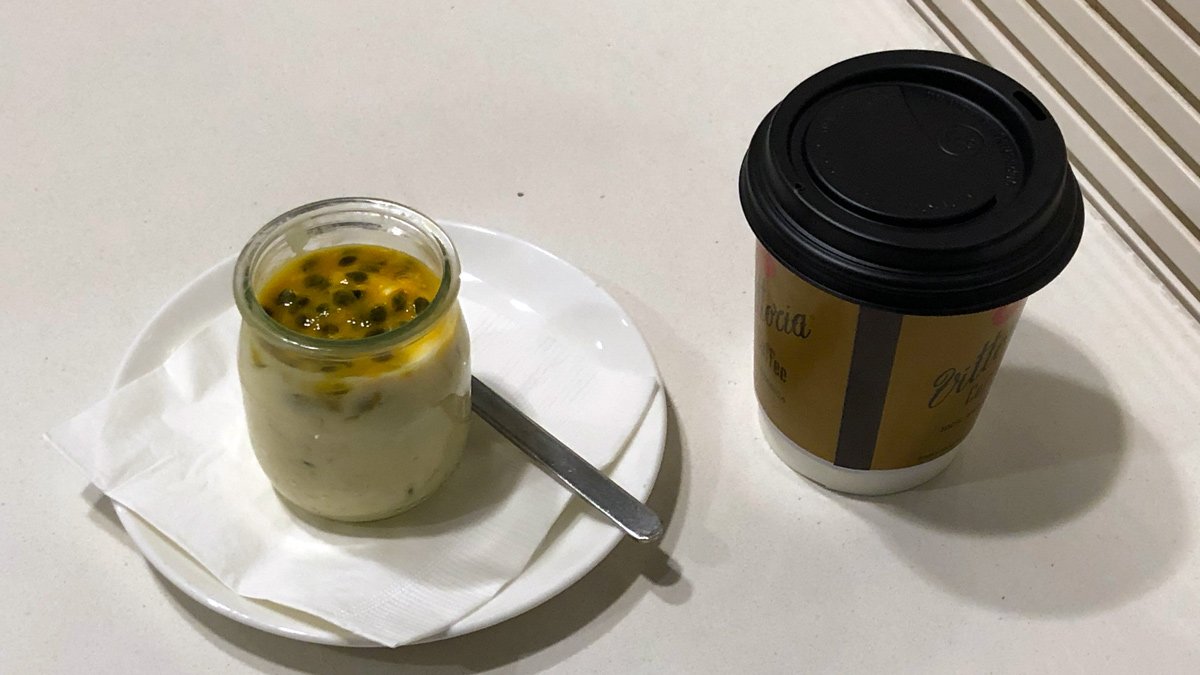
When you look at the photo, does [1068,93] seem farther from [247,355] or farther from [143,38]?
[143,38]

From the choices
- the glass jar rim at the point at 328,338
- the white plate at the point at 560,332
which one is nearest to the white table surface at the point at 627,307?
the white plate at the point at 560,332

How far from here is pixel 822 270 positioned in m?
0.52

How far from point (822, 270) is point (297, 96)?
1.78 ft

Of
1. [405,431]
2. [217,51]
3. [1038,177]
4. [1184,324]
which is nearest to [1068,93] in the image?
[1184,324]

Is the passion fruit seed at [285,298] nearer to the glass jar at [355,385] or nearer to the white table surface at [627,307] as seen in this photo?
the glass jar at [355,385]

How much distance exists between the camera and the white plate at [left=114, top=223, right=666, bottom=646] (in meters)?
0.55

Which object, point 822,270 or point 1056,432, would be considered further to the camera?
point 1056,432

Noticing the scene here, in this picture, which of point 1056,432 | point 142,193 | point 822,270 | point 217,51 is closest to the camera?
point 822,270

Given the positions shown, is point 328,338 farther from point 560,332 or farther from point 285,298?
point 560,332

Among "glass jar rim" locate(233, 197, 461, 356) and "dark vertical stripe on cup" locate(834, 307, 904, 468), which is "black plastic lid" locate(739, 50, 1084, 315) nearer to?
"dark vertical stripe on cup" locate(834, 307, 904, 468)

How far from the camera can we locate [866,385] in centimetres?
59

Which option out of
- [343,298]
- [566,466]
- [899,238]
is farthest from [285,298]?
[899,238]

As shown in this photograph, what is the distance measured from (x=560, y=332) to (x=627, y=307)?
0.08m

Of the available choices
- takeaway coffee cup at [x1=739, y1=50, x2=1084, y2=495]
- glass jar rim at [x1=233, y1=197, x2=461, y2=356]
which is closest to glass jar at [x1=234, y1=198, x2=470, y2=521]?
glass jar rim at [x1=233, y1=197, x2=461, y2=356]
